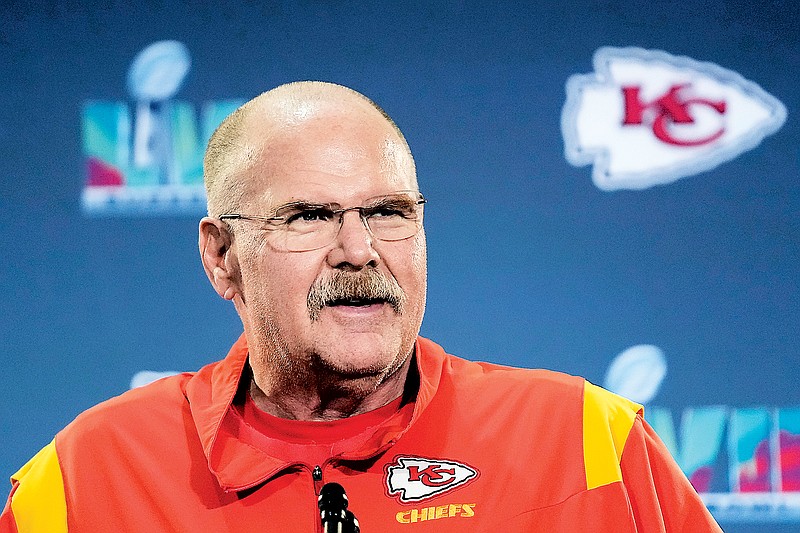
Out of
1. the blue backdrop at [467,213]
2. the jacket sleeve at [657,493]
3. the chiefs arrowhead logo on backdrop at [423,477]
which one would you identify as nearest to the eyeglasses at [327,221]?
the chiefs arrowhead logo on backdrop at [423,477]

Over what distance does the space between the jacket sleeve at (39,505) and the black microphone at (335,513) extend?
50 centimetres

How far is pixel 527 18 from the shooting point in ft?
7.93

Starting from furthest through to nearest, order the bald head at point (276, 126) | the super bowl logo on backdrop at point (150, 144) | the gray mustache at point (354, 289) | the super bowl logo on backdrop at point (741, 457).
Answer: the super bowl logo on backdrop at point (150, 144), the super bowl logo on backdrop at point (741, 457), the bald head at point (276, 126), the gray mustache at point (354, 289)

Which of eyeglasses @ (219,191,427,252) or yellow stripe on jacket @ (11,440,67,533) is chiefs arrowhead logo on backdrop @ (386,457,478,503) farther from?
yellow stripe on jacket @ (11,440,67,533)

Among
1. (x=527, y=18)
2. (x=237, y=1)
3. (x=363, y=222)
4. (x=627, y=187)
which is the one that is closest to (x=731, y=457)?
(x=627, y=187)

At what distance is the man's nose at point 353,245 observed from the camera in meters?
1.38

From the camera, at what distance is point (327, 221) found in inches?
56.5

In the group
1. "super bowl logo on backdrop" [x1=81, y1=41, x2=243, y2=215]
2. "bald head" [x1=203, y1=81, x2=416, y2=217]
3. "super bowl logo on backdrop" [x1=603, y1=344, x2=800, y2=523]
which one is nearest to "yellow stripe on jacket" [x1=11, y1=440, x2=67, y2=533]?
"bald head" [x1=203, y1=81, x2=416, y2=217]

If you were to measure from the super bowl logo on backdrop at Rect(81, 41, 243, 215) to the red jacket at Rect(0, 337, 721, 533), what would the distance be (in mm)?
901

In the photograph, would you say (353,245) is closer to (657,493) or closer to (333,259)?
(333,259)

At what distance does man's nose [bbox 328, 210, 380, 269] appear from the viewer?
1382mm

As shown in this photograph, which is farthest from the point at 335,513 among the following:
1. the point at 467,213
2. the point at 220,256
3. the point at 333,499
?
the point at 467,213

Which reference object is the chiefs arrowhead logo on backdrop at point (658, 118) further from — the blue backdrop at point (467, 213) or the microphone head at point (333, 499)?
the microphone head at point (333, 499)

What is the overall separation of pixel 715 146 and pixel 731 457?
2.19 ft
